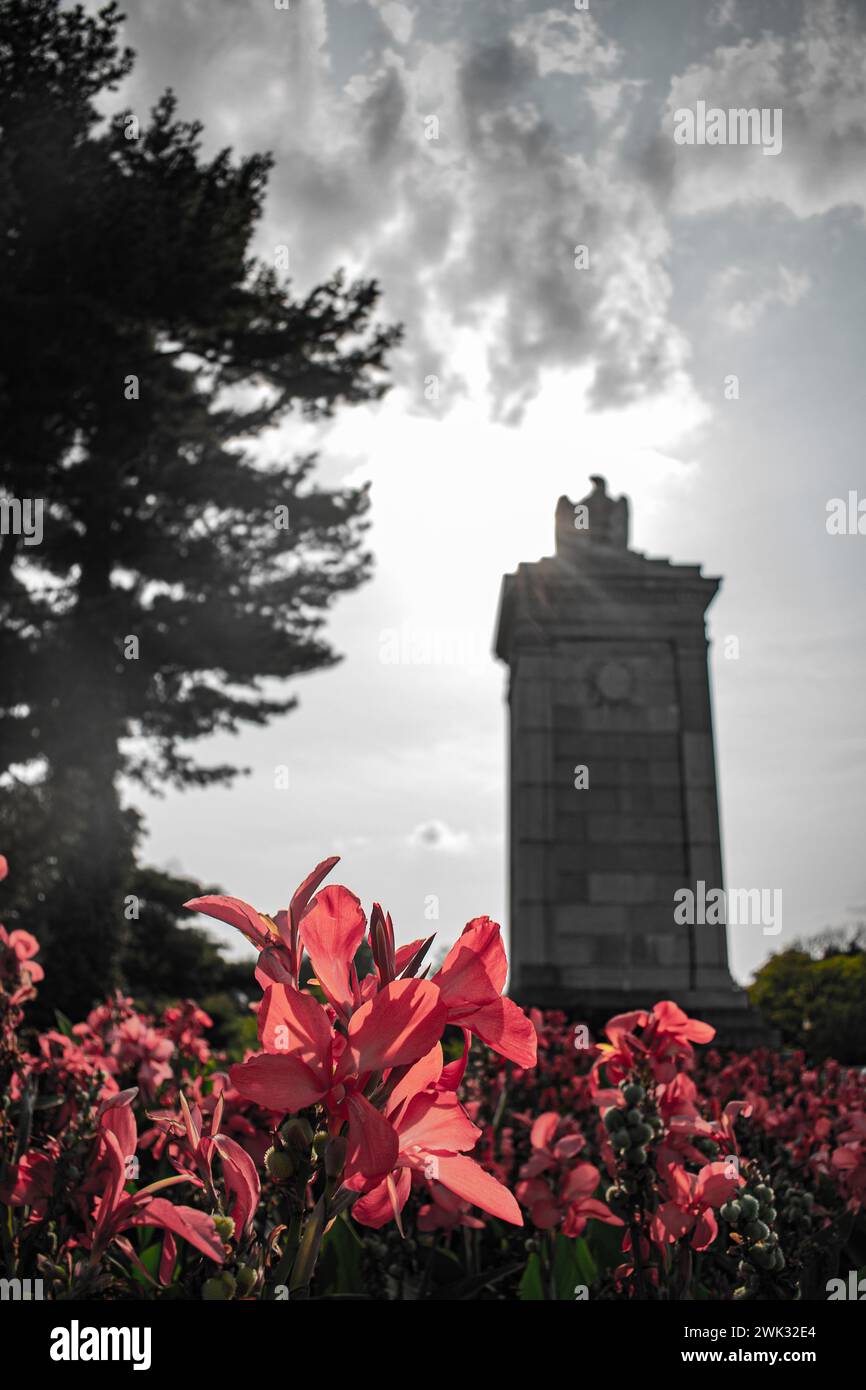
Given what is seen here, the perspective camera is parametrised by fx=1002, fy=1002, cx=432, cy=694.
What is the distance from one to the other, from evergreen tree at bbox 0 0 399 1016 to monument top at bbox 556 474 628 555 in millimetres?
3707

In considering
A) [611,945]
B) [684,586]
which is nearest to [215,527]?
[684,586]

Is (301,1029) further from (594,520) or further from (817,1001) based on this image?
(817,1001)

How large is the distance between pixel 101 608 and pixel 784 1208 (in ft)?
47.4

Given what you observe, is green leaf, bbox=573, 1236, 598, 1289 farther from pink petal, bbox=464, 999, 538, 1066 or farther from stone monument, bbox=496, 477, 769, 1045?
stone monument, bbox=496, 477, 769, 1045

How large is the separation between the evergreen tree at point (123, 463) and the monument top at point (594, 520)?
146 inches

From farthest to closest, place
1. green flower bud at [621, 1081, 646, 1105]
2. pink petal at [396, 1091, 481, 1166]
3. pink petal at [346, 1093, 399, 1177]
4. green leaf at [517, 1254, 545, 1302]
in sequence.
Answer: green leaf at [517, 1254, 545, 1302], green flower bud at [621, 1081, 646, 1105], pink petal at [396, 1091, 481, 1166], pink petal at [346, 1093, 399, 1177]

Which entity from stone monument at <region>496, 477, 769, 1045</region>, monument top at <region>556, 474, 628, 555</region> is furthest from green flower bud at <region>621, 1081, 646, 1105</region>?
monument top at <region>556, 474, 628, 555</region>

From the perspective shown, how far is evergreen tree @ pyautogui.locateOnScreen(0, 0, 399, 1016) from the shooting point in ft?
43.7

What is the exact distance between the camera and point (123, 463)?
15.3 m

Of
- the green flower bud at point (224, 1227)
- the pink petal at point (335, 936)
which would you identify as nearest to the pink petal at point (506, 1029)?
the pink petal at point (335, 936)

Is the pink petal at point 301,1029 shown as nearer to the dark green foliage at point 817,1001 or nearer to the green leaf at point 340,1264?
the green leaf at point 340,1264

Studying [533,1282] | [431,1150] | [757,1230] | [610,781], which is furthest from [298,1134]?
[610,781]

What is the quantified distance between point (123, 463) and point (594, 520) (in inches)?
283
